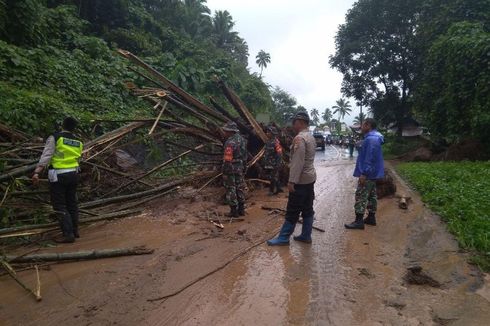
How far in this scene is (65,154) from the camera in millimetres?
5531

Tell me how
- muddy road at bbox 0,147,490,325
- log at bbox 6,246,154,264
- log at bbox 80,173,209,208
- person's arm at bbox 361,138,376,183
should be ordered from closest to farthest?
muddy road at bbox 0,147,490,325 → log at bbox 6,246,154,264 → person's arm at bbox 361,138,376,183 → log at bbox 80,173,209,208

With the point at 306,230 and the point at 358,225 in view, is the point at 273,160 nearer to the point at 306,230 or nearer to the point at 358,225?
the point at 358,225

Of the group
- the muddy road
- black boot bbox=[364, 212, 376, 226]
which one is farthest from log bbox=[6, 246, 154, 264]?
black boot bbox=[364, 212, 376, 226]

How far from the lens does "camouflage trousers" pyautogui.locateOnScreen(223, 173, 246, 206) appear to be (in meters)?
7.07

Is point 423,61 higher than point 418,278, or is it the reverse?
point 423,61

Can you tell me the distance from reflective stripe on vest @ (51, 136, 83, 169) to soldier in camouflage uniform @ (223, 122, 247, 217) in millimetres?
2587

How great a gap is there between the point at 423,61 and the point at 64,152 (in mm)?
22387

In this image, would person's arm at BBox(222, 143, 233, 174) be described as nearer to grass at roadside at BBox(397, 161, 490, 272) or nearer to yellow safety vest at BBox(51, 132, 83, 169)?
yellow safety vest at BBox(51, 132, 83, 169)

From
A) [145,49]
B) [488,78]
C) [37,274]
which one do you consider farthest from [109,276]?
[145,49]

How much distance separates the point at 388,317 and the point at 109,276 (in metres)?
2.85

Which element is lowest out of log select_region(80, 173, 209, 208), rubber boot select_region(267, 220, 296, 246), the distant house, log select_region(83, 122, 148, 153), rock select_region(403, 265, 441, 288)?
rock select_region(403, 265, 441, 288)

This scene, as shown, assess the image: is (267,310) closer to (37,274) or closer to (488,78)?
(37,274)

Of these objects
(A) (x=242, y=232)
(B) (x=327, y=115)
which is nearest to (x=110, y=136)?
(A) (x=242, y=232)

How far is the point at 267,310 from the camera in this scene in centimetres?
357
